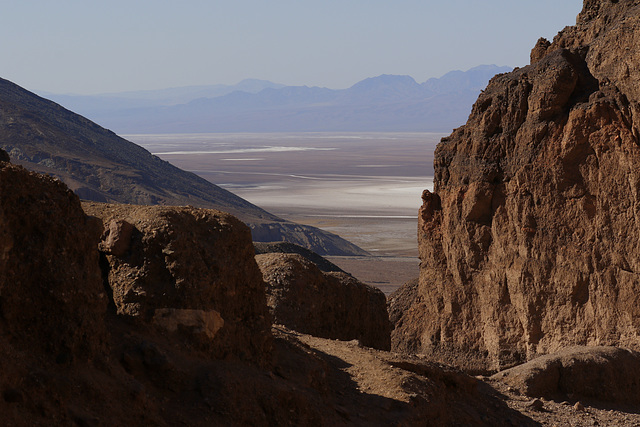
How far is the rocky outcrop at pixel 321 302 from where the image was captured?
13.6 metres

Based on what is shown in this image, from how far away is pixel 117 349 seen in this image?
706 cm

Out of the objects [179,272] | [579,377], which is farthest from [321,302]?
A: [179,272]

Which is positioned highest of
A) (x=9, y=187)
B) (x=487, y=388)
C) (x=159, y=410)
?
(x=9, y=187)

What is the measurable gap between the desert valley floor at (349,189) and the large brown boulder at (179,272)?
31387 millimetres

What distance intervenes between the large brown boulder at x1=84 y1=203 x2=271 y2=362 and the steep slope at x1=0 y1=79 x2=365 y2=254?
158 feet

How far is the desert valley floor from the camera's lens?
Result: 53.3 m

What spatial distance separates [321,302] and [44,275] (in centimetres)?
835

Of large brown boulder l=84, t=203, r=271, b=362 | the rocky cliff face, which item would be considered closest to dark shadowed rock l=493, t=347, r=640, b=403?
the rocky cliff face

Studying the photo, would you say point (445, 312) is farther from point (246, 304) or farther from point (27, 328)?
point (27, 328)

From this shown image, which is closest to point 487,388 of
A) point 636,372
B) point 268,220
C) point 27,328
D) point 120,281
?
point 636,372

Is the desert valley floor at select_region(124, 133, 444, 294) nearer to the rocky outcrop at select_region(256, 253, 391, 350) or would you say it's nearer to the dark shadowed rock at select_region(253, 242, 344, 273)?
the dark shadowed rock at select_region(253, 242, 344, 273)

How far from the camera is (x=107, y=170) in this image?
2598 inches

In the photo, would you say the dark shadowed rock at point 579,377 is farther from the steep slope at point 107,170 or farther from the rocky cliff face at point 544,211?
the steep slope at point 107,170

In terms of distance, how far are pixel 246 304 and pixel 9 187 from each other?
9.22 ft
